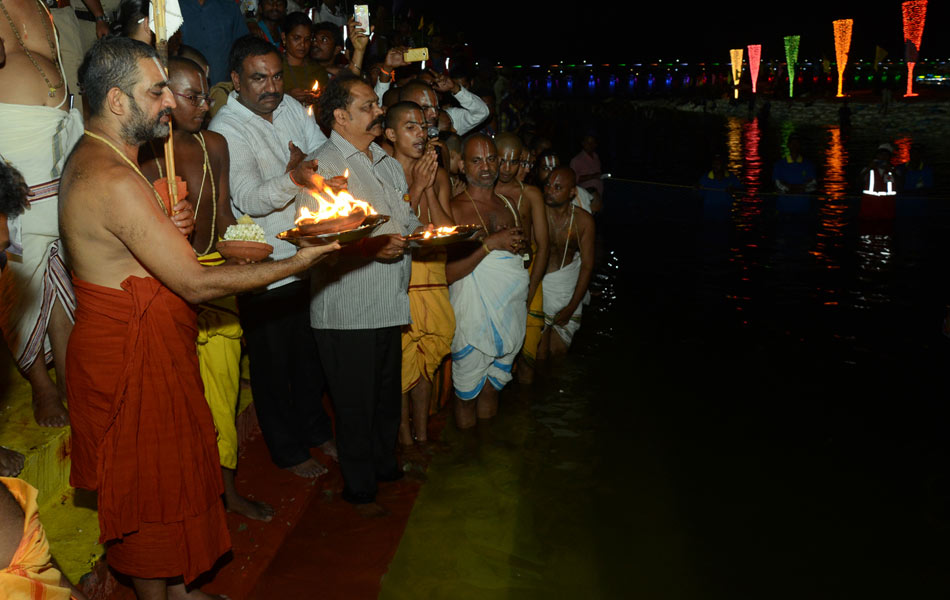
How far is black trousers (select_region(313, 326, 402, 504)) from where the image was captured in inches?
152

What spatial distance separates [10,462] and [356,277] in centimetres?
164

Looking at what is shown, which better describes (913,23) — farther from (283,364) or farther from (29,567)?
(29,567)

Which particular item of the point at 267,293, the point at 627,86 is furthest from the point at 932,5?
the point at 267,293

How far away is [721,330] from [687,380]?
144cm

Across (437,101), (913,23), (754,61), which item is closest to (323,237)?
(437,101)

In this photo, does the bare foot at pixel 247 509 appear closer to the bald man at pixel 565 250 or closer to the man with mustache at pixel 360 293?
the man with mustache at pixel 360 293

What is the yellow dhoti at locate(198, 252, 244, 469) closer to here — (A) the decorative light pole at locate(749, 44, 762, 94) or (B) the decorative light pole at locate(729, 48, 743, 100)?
(A) the decorative light pole at locate(749, 44, 762, 94)

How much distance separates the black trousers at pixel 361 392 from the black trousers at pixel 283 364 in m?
0.26

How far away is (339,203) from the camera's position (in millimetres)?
3277

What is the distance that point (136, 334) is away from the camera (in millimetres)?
2605

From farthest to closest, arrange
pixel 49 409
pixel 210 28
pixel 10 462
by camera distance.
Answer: pixel 210 28, pixel 49 409, pixel 10 462

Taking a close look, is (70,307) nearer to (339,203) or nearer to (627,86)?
(339,203)

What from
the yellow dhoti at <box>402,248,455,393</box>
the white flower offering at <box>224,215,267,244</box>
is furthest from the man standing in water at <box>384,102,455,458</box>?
the white flower offering at <box>224,215,267,244</box>

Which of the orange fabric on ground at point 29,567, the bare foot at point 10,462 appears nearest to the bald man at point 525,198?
the bare foot at point 10,462
